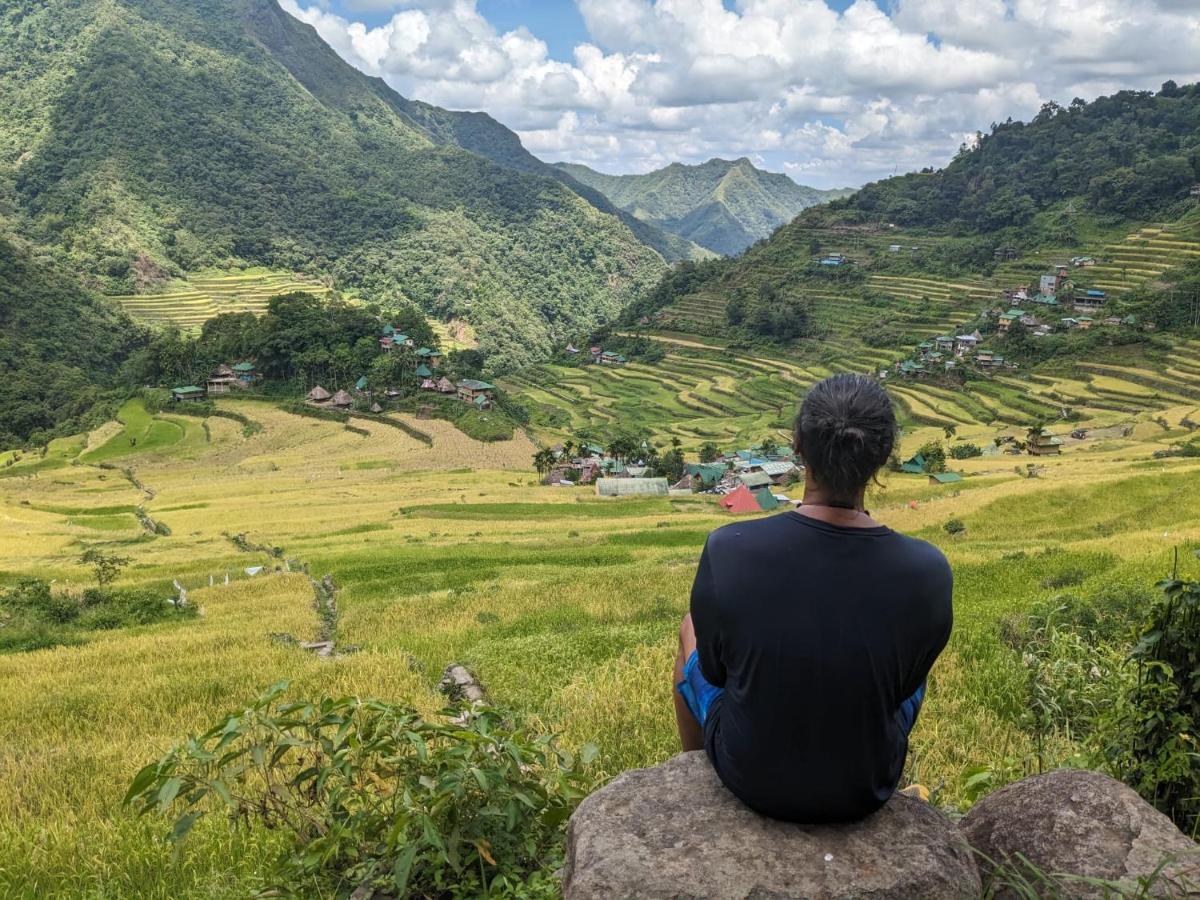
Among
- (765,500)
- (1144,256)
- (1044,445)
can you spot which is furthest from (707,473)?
(1144,256)

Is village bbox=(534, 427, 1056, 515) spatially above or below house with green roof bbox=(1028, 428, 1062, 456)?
below

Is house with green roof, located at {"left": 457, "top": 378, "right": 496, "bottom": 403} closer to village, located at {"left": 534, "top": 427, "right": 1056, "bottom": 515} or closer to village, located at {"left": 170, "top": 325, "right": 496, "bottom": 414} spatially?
village, located at {"left": 170, "top": 325, "right": 496, "bottom": 414}

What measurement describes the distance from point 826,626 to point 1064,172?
136927 mm

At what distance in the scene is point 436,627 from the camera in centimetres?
1159

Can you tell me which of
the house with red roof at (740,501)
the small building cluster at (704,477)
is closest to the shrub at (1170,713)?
the small building cluster at (704,477)

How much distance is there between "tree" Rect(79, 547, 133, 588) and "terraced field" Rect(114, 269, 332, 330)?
8090 centimetres

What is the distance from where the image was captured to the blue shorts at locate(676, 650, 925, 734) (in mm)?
2822

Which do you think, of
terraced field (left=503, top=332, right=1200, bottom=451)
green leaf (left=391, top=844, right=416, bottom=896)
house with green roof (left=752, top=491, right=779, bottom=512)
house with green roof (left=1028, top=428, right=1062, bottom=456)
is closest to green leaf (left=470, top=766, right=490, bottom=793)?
green leaf (left=391, top=844, right=416, bottom=896)

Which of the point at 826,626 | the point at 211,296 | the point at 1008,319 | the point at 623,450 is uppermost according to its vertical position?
the point at 211,296

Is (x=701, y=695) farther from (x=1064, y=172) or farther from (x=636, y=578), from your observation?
(x=1064, y=172)

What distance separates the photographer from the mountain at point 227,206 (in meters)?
126

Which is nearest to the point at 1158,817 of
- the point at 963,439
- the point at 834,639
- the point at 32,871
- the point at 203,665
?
the point at 834,639

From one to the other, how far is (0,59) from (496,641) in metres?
219

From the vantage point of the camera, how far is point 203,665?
30.7ft
